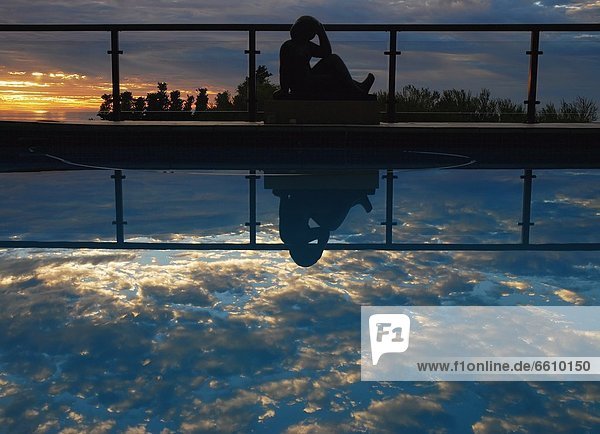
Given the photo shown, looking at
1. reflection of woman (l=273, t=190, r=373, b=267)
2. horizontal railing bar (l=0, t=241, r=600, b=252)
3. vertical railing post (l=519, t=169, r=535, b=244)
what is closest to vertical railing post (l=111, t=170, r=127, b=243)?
horizontal railing bar (l=0, t=241, r=600, b=252)

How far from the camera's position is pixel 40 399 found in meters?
1.49

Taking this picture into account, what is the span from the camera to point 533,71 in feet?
25.6

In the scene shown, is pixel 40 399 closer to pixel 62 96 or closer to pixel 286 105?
pixel 286 105

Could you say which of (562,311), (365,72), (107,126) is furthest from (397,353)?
(365,72)

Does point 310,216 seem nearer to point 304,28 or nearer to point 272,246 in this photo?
point 272,246

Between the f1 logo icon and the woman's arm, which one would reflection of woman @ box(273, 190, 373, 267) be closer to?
the f1 logo icon

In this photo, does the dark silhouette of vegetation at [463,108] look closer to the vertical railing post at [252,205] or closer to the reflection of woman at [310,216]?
the vertical railing post at [252,205]

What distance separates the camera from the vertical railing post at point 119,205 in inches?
130

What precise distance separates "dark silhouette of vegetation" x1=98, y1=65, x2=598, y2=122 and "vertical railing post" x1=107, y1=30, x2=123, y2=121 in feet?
0.19

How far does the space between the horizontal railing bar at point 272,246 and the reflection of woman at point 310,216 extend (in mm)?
107

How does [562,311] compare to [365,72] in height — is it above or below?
below

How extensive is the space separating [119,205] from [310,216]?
124 centimetres

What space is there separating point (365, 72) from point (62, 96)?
3590 millimetres

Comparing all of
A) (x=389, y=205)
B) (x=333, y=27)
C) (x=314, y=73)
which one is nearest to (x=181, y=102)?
(x=314, y=73)
